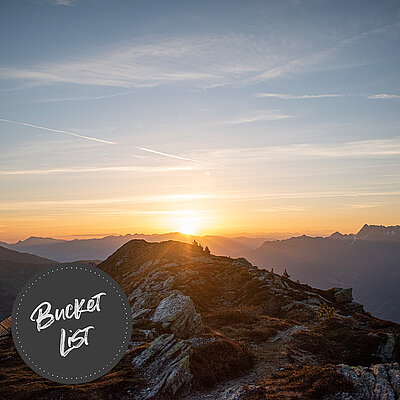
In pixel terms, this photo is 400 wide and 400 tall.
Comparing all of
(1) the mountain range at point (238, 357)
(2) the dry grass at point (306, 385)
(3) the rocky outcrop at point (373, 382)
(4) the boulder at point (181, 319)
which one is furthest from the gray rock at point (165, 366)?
(3) the rocky outcrop at point (373, 382)

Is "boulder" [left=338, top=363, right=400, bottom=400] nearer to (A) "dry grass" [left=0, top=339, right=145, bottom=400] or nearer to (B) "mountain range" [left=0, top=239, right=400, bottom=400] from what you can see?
(B) "mountain range" [left=0, top=239, right=400, bottom=400]

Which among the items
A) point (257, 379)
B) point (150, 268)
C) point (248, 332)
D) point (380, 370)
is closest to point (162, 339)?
point (257, 379)

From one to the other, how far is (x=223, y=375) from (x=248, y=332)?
11200mm

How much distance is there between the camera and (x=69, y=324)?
16.0 metres

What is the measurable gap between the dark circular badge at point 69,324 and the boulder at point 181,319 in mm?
14298

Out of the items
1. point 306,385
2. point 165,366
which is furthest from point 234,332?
point 306,385

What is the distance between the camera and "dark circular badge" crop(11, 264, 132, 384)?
15.9m

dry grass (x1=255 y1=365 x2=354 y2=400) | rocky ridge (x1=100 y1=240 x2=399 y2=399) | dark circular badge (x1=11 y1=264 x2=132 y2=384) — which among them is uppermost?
dark circular badge (x1=11 y1=264 x2=132 y2=384)

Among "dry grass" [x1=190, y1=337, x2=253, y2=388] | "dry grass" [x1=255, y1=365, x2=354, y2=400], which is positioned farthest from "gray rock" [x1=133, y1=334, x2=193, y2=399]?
"dry grass" [x1=255, y1=365, x2=354, y2=400]

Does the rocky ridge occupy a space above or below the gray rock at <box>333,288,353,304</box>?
above

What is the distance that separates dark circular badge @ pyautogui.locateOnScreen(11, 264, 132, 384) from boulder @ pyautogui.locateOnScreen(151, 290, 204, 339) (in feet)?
46.9

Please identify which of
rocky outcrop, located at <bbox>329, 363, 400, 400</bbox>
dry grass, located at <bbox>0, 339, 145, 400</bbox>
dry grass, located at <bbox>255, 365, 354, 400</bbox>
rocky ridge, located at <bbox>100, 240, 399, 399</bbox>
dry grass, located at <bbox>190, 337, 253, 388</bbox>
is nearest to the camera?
rocky outcrop, located at <bbox>329, 363, 400, 400</bbox>

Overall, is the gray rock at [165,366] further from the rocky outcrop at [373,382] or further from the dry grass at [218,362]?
the rocky outcrop at [373,382]

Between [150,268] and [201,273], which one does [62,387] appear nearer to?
[201,273]
